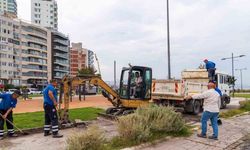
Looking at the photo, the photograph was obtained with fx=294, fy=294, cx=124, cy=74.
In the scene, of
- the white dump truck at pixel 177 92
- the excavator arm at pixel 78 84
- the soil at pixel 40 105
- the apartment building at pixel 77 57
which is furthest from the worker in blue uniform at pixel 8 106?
the apartment building at pixel 77 57

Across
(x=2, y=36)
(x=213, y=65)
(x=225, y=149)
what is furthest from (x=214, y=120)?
(x=2, y=36)

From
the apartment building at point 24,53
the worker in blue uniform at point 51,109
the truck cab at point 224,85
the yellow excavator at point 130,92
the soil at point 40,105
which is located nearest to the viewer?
the worker in blue uniform at point 51,109

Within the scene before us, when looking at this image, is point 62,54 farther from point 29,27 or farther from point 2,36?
point 2,36

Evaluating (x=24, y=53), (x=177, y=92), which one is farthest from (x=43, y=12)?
(x=177, y=92)

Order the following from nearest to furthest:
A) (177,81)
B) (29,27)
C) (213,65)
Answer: (213,65), (177,81), (29,27)

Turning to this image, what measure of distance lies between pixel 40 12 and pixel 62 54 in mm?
31276

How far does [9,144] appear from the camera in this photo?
354 inches

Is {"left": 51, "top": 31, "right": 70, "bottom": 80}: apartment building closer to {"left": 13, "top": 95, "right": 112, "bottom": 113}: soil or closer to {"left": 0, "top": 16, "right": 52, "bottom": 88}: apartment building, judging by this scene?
{"left": 0, "top": 16, "right": 52, "bottom": 88}: apartment building

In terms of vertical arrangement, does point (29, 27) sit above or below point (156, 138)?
above

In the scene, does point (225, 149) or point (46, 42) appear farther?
point (46, 42)

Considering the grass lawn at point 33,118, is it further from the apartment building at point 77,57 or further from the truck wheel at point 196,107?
the apartment building at point 77,57

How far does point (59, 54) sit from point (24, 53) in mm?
19226

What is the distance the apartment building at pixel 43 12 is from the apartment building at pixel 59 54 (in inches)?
871

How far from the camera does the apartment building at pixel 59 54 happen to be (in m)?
106
